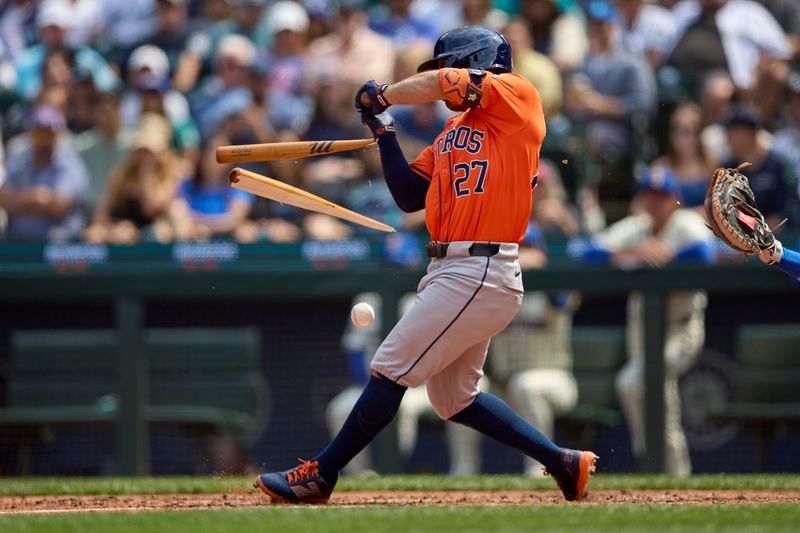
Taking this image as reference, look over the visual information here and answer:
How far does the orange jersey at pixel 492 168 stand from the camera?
15.9ft

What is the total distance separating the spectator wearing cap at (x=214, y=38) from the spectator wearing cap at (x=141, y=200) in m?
1.62

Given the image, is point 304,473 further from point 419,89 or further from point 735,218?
point 735,218

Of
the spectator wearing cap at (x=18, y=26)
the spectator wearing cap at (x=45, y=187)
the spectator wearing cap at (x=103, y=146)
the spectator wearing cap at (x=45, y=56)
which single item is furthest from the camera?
the spectator wearing cap at (x=18, y=26)

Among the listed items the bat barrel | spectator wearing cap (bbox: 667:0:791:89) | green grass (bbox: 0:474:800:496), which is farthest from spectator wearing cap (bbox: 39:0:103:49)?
the bat barrel

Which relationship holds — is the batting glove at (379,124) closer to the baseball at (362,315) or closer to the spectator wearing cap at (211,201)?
the baseball at (362,315)

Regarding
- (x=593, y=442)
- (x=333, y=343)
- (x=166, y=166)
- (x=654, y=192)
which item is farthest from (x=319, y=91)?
(x=593, y=442)

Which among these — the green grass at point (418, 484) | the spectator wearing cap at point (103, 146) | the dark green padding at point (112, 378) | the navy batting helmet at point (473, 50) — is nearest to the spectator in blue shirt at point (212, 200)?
the spectator wearing cap at point (103, 146)

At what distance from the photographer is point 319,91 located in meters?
9.02

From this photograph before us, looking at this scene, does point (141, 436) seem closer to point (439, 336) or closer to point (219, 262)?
point (219, 262)

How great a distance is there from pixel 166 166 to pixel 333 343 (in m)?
1.78

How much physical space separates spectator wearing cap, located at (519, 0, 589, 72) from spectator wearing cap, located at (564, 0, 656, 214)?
0.26m

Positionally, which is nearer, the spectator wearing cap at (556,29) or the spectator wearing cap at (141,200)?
the spectator wearing cap at (141,200)

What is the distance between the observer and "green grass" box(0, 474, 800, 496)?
19.5ft

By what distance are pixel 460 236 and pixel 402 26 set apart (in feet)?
18.3
